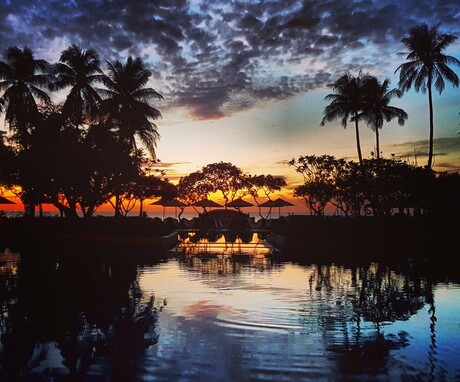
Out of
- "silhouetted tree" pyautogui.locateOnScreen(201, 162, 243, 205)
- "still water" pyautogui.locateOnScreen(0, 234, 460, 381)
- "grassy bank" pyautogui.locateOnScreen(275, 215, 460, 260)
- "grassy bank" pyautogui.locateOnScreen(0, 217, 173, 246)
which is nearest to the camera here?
"still water" pyautogui.locateOnScreen(0, 234, 460, 381)

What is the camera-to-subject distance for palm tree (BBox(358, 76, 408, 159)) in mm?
33281

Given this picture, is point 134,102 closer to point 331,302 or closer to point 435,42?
point 435,42

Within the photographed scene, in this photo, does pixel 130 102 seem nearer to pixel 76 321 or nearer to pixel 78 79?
pixel 78 79

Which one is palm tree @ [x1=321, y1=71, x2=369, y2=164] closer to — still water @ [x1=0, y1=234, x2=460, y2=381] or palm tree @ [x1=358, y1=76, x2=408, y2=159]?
palm tree @ [x1=358, y1=76, x2=408, y2=159]

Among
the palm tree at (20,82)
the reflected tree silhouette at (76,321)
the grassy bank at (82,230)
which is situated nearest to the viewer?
the reflected tree silhouette at (76,321)

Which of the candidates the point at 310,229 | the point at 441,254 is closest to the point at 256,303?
the point at 441,254

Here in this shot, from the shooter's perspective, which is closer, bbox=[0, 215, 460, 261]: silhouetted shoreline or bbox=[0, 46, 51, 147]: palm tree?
bbox=[0, 215, 460, 261]: silhouetted shoreline

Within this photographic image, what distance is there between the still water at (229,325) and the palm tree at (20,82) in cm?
1969

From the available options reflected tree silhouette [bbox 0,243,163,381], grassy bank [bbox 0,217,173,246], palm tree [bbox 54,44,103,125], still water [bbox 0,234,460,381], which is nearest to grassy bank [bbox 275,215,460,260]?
grassy bank [bbox 0,217,173,246]

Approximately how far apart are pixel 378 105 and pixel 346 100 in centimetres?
248

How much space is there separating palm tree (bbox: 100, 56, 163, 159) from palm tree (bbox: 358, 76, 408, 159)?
15849 mm

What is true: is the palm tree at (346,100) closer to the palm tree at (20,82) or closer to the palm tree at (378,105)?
the palm tree at (378,105)

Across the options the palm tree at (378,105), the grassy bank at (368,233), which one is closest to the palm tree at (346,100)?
the palm tree at (378,105)

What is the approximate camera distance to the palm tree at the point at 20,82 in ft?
97.8
